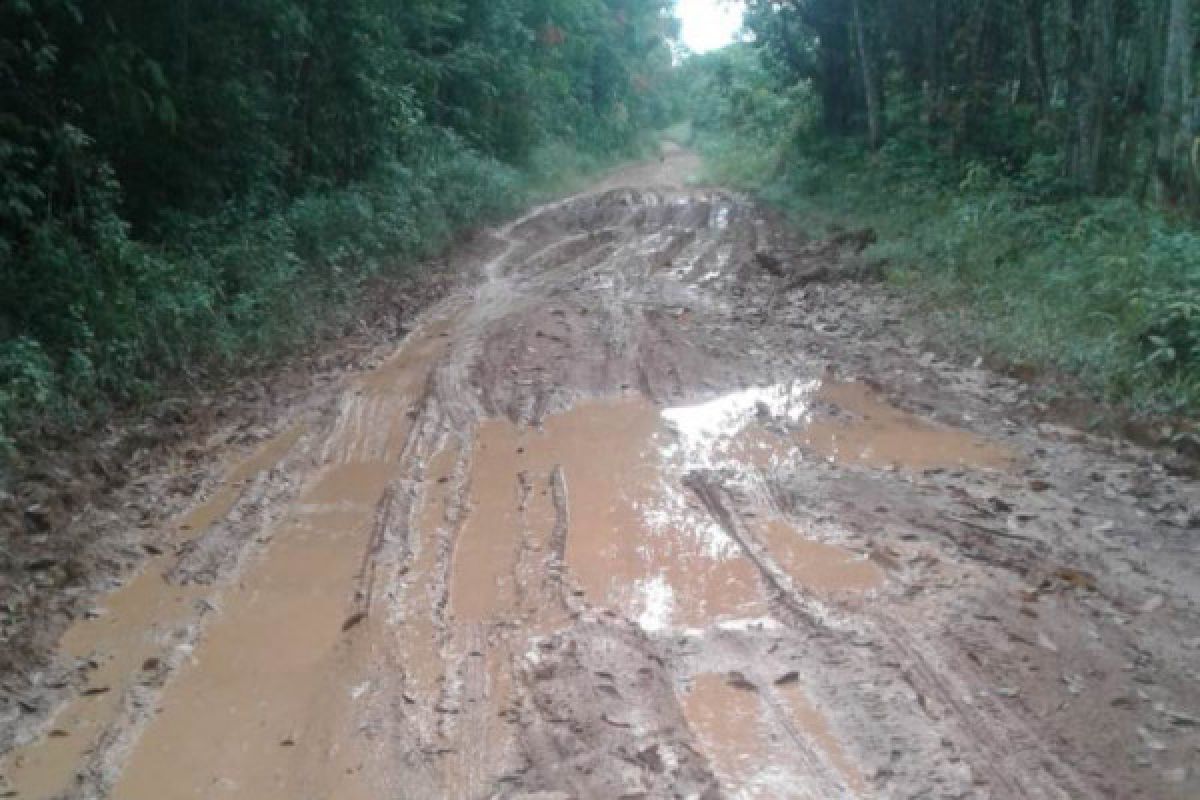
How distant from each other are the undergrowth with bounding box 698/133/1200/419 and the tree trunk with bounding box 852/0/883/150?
194 cm

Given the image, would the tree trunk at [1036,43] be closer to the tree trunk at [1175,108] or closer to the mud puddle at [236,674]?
the tree trunk at [1175,108]

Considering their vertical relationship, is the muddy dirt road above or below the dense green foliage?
below

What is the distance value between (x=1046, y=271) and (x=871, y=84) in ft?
30.7

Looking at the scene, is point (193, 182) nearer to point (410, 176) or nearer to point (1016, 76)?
point (410, 176)

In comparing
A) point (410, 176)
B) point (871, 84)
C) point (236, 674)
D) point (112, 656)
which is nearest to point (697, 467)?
point (236, 674)

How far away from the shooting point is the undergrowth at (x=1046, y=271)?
6.70 meters

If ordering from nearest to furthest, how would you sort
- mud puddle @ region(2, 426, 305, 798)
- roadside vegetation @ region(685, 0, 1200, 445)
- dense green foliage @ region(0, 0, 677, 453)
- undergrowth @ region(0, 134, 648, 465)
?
mud puddle @ region(2, 426, 305, 798) → undergrowth @ region(0, 134, 648, 465) → dense green foliage @ region(0, 0, 677, 453) → roadside vegetation @ region(685, 0, 1200, 445)

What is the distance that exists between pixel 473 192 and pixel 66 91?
9394 mm

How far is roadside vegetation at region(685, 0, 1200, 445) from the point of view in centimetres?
736

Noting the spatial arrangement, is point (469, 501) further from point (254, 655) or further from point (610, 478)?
point (254, 655)

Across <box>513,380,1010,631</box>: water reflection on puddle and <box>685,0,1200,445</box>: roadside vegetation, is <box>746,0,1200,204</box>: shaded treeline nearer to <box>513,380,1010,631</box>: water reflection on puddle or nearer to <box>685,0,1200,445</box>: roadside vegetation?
<box>685,0,1200,445</box>: roadside vegetation

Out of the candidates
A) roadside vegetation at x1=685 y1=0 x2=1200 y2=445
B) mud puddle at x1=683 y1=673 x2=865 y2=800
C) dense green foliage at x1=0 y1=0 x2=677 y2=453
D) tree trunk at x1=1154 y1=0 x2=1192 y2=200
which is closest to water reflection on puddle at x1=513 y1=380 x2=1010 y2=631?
mud puddle at x1=683 y1=673 x2=865 y2=800

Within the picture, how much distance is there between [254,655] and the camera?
4172 mm

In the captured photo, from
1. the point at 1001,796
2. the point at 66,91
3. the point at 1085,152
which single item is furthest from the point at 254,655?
the point at 1085,152
